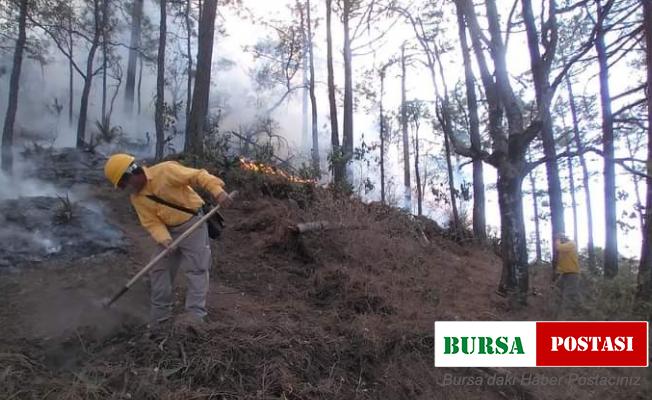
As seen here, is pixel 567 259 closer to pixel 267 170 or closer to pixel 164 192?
pixel 267 170

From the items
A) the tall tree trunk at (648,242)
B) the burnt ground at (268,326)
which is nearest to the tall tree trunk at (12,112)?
the burnt ground at (268,326)

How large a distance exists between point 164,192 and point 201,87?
7.28 metres

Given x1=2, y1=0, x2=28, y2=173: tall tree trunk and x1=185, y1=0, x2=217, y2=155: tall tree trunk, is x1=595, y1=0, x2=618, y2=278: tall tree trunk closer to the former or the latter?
x1=185, y1=0, x2=217, y2=155: tall tree trunk

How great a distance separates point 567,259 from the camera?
7605 millimetres

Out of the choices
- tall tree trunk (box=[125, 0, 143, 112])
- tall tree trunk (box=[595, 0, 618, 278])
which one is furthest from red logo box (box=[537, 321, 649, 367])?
tall tree trunk (box=[125, 0, 143, 112])

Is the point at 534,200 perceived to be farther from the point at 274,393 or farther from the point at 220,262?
the point at 274,393

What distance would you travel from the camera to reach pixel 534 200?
82.2 feet

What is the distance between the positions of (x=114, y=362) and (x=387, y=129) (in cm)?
2268

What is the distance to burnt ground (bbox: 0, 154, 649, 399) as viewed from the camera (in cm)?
361

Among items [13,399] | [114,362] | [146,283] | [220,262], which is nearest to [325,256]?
[220,262]

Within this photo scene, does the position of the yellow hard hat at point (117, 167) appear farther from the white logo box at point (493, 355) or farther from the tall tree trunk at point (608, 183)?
the tall tree trunk at point (608, 183)

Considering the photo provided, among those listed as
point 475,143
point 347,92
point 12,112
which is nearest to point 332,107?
point 347,92

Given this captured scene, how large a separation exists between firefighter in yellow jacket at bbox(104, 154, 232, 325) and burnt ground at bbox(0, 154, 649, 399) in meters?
0.31

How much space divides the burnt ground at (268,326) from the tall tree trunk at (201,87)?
127 inches
